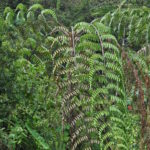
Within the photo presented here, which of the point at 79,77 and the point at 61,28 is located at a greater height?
the point at 61,28

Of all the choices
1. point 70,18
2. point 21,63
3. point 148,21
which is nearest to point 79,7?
point 70,18

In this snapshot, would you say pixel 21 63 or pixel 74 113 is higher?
pixel 21 63

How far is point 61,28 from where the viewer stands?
2.40 m

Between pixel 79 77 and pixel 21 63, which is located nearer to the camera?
pixel 79 77

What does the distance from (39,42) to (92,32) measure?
878mm

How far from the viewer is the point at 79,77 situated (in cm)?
230

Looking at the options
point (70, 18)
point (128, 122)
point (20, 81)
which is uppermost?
point (20, 81)

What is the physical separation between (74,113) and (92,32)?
59 cm

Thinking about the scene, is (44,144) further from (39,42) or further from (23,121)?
(39,42)

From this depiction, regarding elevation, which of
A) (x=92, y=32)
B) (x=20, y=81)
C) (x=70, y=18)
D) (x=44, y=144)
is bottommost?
(x=70, y=18)

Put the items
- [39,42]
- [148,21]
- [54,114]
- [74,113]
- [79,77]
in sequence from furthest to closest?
[148,21] < [39,42] < [54,114] < [74,113] < [79,77]

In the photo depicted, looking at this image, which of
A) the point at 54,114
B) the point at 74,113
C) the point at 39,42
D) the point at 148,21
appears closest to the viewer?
the point at 74,113

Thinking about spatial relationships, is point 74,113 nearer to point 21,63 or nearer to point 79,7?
point 21,63

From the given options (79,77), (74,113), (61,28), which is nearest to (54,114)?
(74,113)
